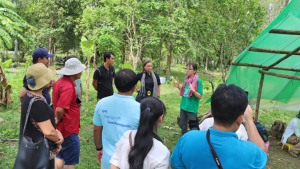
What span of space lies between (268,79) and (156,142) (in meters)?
4.89

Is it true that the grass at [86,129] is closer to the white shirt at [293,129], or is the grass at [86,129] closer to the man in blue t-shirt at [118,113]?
the white shirt at [293,129]

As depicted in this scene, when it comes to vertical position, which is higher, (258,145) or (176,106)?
(258,145)

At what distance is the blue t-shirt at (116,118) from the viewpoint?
6.72 ft

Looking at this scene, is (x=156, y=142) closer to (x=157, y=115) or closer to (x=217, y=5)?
(x=157, y=115)

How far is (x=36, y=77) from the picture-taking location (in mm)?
2148

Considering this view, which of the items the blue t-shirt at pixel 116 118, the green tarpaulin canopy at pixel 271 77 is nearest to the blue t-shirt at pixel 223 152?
the blue t-shirt at pixel 116 118

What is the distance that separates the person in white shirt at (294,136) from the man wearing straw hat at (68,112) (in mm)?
4968

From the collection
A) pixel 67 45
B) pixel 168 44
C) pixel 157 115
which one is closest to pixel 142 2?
pixel 168 44

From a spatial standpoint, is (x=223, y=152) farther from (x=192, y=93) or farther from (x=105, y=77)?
(x=105, y=77)

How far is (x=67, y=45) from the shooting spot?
67.6ft

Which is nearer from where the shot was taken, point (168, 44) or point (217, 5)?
point (217, 5)

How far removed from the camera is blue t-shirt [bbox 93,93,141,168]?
2047mm

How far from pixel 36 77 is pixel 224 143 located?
6.26ft

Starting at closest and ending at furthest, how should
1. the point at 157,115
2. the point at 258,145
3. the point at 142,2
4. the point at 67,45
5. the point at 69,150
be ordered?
the point at 258,145
the point at 157,115
the point at 69,150
the point at 142,2
the point at 67,45
